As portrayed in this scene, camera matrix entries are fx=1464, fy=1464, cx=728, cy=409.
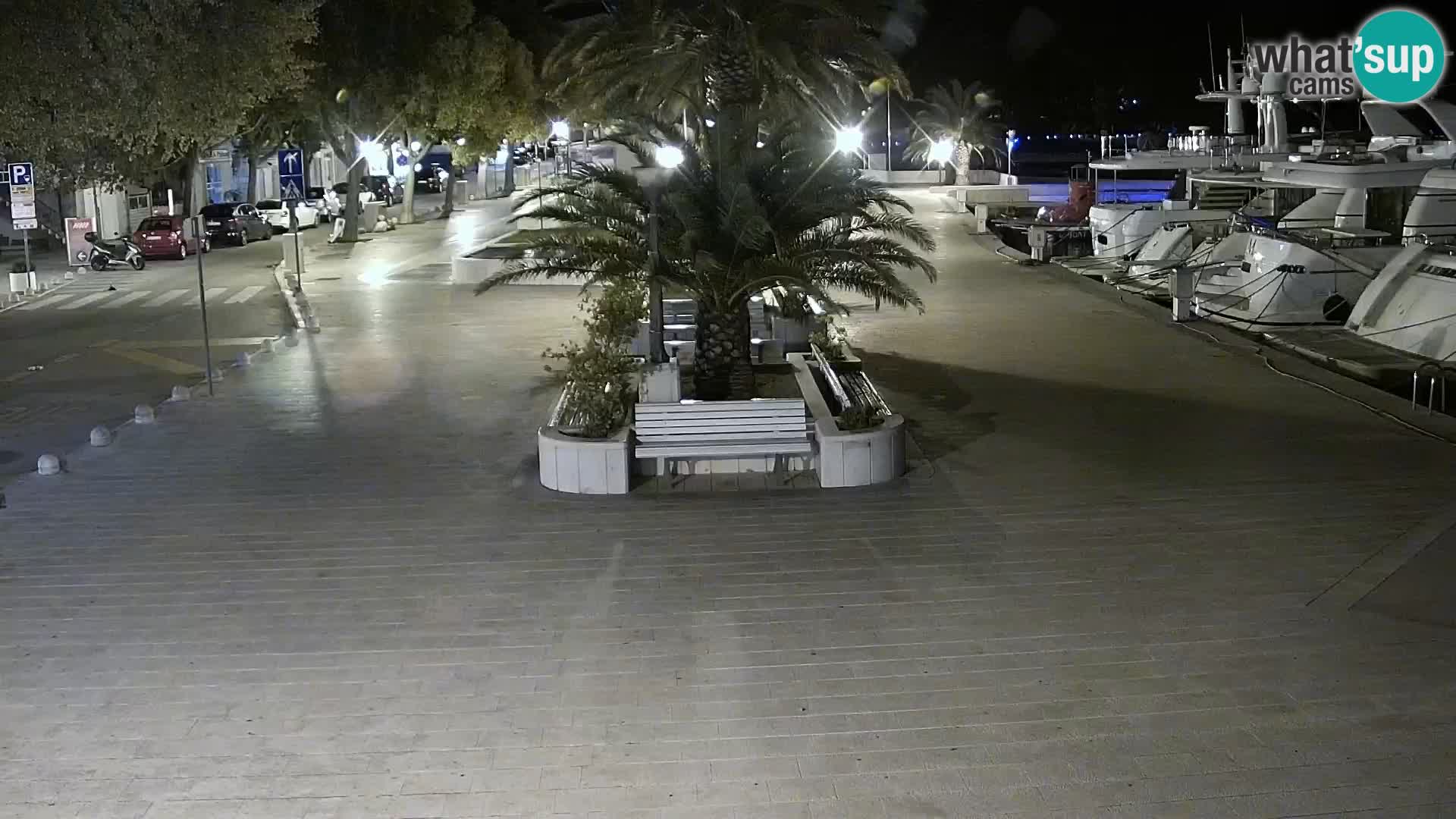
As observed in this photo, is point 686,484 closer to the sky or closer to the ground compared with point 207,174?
closer to the ground

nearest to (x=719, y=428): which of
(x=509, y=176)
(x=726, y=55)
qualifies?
(x=726, y=55)

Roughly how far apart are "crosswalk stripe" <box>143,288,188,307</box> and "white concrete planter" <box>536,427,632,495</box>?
1827 cm

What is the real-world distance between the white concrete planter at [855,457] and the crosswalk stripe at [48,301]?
67.9ft

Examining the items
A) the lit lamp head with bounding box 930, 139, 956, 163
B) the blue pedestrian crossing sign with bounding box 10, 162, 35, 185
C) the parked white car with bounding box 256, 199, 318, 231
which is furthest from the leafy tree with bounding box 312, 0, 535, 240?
the lit lamp head with bounding box 930, 139, 956, 163

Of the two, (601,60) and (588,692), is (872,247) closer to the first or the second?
(588,692)

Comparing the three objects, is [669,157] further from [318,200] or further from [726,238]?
[318,200]

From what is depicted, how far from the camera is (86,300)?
94.5 ft

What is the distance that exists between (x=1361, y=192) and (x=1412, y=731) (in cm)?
2423

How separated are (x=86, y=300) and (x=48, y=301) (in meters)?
0.71

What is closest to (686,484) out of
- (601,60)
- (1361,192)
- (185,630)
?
(185,630)

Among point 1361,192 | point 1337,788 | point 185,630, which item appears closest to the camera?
point 1337,788

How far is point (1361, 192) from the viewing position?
2866 centimetres

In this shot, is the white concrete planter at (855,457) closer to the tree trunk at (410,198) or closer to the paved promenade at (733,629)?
the paved promenade at (733,629)

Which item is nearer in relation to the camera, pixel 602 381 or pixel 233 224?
pixel 602 381
